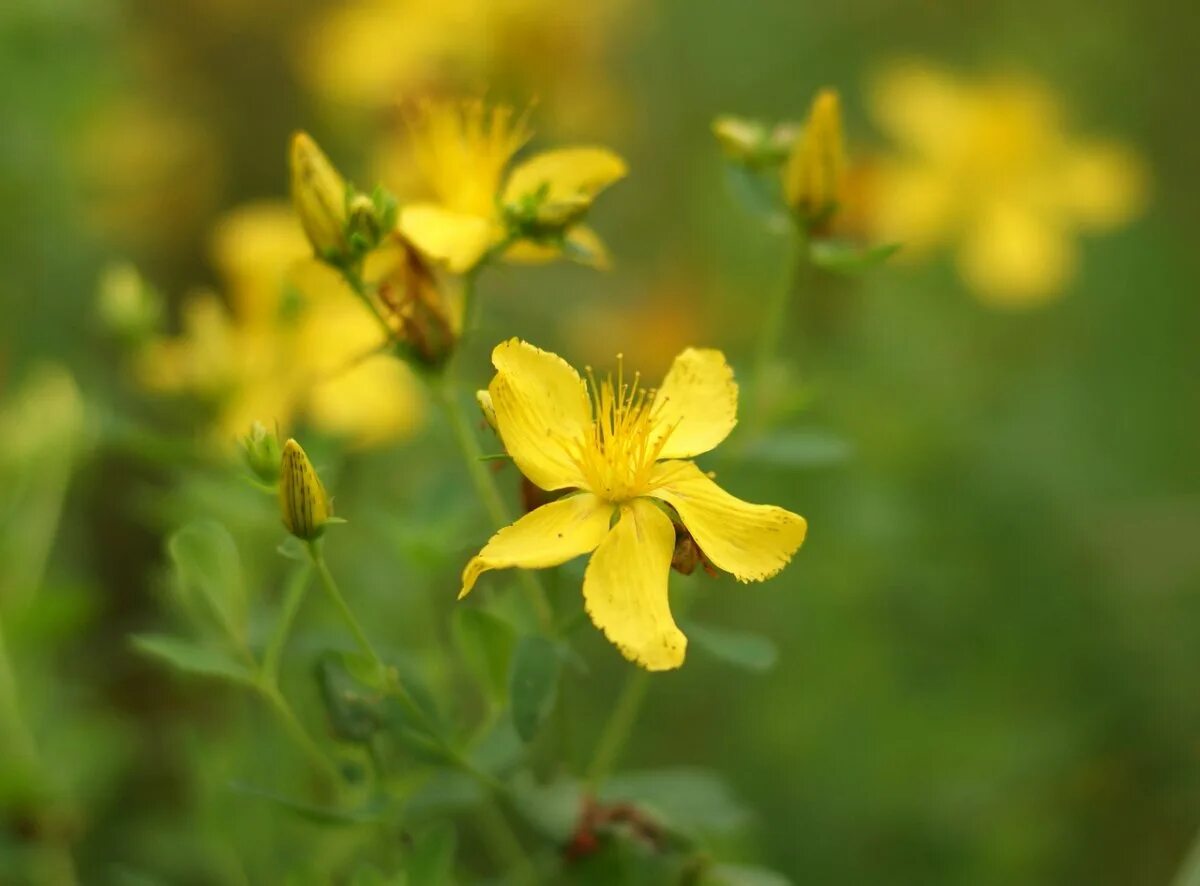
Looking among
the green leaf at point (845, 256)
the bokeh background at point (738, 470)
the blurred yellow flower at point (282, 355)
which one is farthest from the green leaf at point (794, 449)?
the blurred yellow flower at point (282, 355)

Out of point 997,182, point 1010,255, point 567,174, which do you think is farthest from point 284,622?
point 997,182

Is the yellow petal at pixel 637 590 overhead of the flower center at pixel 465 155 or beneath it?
beneath

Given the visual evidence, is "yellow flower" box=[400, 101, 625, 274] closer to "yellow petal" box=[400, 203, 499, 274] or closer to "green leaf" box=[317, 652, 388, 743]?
"yellow petal" box=[400, 203, 499, 274]

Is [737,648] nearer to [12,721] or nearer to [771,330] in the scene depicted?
[771,330]

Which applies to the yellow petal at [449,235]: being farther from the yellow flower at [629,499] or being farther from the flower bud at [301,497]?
the flower bud at [301,497]

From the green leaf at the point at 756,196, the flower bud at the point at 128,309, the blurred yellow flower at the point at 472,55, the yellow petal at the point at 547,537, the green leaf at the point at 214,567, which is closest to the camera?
the yellow petal at the point at 547,537

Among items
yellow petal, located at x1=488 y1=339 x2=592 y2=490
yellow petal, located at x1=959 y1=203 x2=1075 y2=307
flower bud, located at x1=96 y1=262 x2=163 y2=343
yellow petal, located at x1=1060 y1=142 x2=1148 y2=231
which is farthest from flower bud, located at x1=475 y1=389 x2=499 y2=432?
yellow petal, located at x1=1060 y1=142 x2=1148 y2=231

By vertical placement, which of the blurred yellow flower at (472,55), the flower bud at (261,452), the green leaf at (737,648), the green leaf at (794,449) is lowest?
the flower bud at (261,452)
